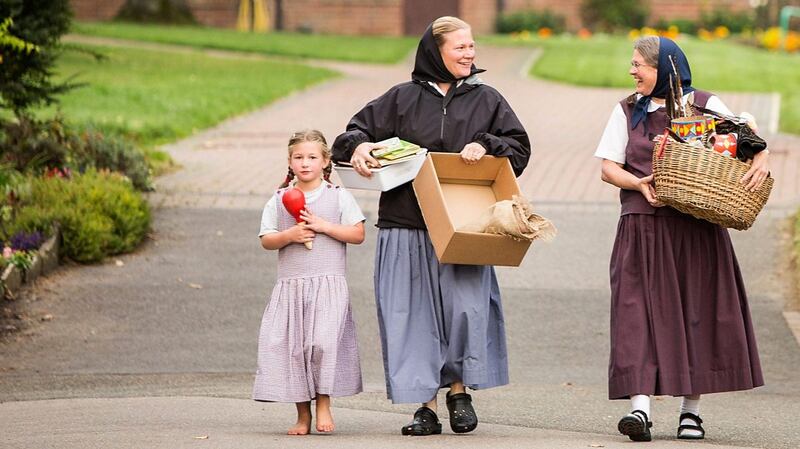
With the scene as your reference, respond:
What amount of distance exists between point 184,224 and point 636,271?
261 inches

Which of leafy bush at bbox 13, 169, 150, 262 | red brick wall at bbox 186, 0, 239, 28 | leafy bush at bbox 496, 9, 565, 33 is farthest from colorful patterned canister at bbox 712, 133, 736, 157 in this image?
red brick wall at bbox 186, 0, 239, 28

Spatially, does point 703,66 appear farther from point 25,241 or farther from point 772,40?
point 25,241

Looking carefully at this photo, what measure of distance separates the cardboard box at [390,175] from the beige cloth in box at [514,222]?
35 centimetres

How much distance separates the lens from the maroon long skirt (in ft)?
21.1

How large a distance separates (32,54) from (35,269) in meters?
2.59

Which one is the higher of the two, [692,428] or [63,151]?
[692,428]

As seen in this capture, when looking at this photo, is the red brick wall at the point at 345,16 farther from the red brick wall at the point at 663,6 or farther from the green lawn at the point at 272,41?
the red brick wall at the point at 663,6

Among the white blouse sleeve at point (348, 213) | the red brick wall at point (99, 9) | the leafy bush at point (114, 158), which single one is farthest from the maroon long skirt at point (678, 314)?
the red brick wall at point (99, 9)

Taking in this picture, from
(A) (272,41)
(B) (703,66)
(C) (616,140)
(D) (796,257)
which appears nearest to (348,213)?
(C) (616,140)

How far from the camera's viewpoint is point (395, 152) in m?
6.22

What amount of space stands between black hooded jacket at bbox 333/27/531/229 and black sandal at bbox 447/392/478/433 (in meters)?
0.75

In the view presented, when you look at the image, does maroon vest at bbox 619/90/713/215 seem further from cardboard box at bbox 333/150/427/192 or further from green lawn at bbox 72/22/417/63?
green lawn at bbox 72/22/417/63

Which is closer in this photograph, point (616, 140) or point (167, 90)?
point (616, 140)

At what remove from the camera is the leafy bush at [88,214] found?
11.1 metres
